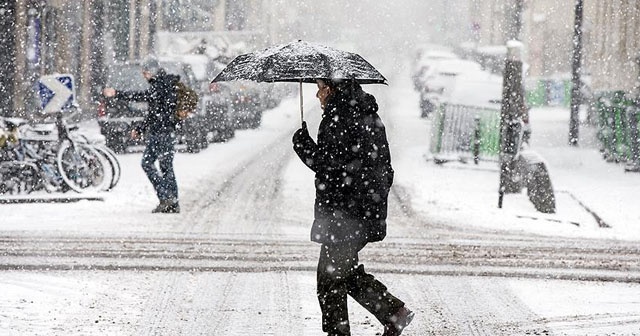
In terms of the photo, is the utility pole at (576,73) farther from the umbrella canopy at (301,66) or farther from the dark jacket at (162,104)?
the umbrella canopy at (301,66)

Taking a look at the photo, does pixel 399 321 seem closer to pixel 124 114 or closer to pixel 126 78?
pixel 124 114

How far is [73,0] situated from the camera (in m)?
29.8

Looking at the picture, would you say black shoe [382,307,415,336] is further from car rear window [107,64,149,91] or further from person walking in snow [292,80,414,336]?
car rear window [107,64,149,91]

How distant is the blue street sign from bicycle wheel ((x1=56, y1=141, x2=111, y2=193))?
1114 mm

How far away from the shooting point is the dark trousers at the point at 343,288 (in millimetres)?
5992

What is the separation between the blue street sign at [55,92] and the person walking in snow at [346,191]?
9.88 metres

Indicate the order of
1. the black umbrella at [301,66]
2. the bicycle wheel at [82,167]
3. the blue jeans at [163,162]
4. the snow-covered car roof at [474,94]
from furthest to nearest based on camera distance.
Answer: the snow-covered car roof at [474,94]
the bicycle wheel at [82,167]
the blue jeans at [163,162]
the black umbrella at [301,66]

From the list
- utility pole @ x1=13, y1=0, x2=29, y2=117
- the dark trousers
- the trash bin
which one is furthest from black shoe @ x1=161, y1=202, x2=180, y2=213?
utility pole @ x1=13, y1=0, x2=29, y2=117

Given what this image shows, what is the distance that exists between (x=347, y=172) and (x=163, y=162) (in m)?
7.19

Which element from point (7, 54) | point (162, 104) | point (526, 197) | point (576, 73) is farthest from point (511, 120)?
point (7, 54)

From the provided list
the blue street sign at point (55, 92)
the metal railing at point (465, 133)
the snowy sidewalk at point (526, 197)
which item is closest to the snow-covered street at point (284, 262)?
the snowy sidewalk at point (526, 197)

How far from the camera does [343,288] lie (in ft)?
19.9

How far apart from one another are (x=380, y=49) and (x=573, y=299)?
10915cm

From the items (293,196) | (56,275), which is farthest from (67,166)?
(56,275)
